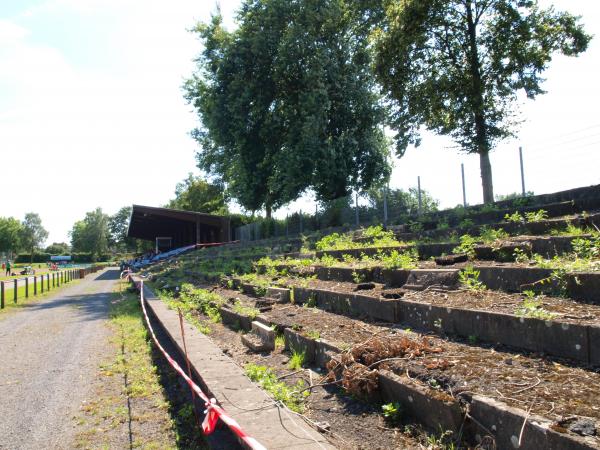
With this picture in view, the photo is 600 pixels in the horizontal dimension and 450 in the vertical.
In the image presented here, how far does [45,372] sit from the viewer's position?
6965mm

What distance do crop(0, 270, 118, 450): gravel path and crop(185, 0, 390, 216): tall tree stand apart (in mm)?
12985

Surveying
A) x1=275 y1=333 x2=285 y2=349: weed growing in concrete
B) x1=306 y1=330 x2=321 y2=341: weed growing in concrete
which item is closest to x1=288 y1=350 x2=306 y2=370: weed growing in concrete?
x1=306 y1=330 x2=321 y2=341: weed growing in concrete

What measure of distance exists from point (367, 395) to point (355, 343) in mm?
754

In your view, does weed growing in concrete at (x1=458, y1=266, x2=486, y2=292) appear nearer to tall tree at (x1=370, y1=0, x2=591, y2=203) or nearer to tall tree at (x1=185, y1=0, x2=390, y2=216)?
tall tree at (x1=370, y1=0, x2=591, y2=203)

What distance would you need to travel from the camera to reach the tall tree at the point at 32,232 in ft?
406

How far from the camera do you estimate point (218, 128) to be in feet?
82.7

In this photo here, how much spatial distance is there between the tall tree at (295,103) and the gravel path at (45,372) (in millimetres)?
12985

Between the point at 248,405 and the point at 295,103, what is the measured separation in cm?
2272

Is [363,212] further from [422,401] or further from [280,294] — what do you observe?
[422,401]

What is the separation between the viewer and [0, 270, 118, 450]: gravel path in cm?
459

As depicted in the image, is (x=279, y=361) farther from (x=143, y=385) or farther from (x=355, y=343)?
(x=143, y=385)

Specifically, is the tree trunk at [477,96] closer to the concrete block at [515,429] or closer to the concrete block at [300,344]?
the concrete block at [300,344]

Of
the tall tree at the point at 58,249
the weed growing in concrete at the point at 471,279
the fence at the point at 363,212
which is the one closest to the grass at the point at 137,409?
the weed growing in concrete at the point at 471,279

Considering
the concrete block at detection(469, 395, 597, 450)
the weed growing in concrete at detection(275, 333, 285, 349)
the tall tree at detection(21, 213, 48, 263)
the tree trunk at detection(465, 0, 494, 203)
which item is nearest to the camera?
the concrete block at detection(469, 395, 597, 450)
